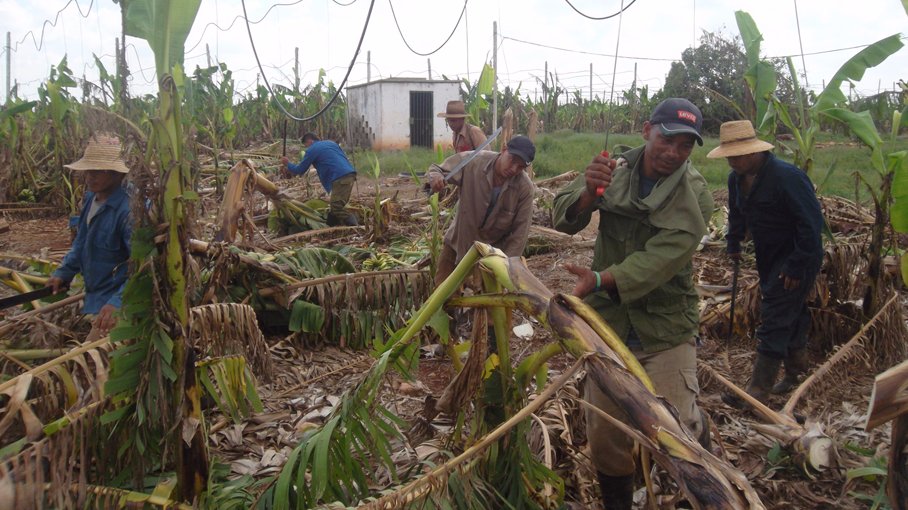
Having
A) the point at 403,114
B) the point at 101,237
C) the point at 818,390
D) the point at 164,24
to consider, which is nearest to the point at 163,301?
the point at 164,24

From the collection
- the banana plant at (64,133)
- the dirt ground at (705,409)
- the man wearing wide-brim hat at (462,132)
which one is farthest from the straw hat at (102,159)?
the banana plant at (64,133)

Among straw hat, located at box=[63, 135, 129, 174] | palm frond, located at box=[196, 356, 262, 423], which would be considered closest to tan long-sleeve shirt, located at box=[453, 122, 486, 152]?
straw hat, located at box=[63, 135, 129, 174]

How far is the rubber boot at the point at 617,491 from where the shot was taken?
9.99 ft

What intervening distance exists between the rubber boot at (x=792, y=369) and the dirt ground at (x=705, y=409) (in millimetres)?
215

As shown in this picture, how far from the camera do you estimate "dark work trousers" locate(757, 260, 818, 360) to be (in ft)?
15.4

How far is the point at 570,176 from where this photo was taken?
515 inches

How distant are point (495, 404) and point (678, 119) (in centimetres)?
135

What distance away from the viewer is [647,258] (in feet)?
9.31

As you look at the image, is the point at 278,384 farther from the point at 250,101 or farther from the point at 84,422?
the point at 250,101

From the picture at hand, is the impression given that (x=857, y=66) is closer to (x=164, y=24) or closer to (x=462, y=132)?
(x=462, y=132)

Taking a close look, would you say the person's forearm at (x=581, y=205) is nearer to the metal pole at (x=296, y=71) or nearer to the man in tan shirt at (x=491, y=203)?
the man in tan shirt at (x=491, y=203)

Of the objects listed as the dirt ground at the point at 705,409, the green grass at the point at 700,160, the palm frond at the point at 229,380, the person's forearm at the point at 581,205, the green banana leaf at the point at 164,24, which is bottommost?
the dirt ground at the point at 705,409

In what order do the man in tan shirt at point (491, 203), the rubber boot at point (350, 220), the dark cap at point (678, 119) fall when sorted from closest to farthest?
1. the dark cap at point (678, 119)
2. the man in tan shirt at point (491, 203)
3. the rubber boot at point (350, 220)

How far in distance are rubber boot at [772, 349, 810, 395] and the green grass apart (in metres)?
6.93
